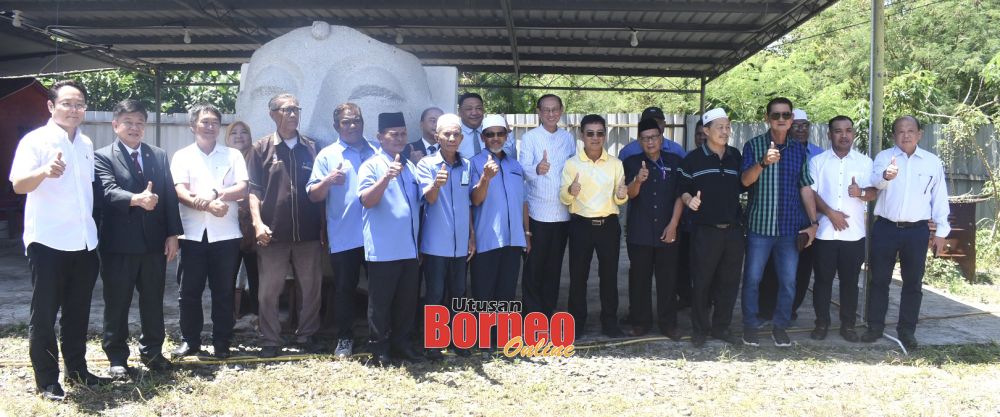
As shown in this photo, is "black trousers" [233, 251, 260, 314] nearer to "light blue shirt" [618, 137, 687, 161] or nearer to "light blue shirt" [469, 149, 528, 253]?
"light blue shirt" [469, 149, 528, 253]

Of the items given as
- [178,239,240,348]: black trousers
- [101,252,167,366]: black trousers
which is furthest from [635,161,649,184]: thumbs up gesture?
[101,252,167,366]: black trousers

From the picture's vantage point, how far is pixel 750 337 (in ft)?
16.9

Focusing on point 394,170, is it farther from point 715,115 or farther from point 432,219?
point 715,115

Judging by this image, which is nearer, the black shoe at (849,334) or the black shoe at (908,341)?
the black shoe at (908,341)

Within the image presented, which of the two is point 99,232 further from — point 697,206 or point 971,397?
point 971,397

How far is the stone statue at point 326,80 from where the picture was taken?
5605mm

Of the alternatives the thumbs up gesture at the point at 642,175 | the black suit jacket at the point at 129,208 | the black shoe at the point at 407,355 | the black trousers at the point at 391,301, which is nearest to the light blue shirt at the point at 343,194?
the black trousers at the point at 391,301

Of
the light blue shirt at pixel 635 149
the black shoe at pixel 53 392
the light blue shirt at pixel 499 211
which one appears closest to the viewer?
the black shoe at pixel 53 392

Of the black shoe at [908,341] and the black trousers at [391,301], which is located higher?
the black trousers at [391,301]

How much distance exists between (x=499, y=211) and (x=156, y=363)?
2.36m

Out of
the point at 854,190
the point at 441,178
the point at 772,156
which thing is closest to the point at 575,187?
the point at 441,178

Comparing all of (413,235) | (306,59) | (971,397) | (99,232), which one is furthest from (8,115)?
(971,397)

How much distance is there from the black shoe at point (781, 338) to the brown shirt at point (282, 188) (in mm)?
3357

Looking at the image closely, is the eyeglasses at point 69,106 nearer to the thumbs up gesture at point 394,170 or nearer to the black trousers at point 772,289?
the thumbs up gesture at point 394,170
